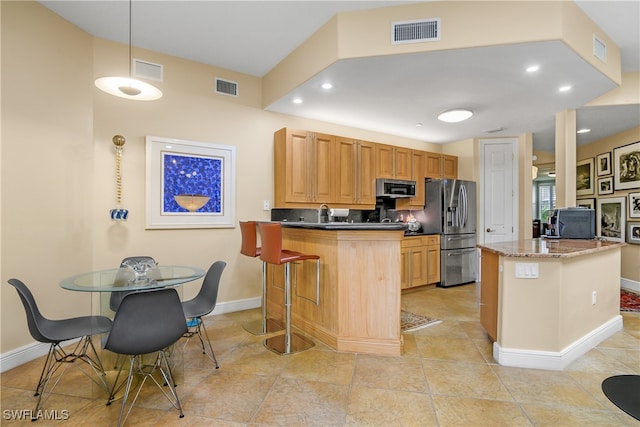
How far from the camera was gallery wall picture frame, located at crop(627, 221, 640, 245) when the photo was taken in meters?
5.00

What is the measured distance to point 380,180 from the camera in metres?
5.05

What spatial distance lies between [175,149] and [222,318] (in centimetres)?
204

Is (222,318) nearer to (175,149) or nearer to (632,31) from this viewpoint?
(175,149)

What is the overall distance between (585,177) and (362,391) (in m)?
6.52

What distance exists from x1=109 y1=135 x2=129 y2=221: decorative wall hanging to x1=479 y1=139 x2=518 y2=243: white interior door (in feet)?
18.1

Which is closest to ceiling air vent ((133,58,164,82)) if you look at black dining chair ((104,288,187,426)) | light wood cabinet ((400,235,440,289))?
black dining chair ((104,288,187,426))

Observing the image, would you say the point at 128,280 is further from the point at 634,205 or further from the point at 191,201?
the point at 634,205

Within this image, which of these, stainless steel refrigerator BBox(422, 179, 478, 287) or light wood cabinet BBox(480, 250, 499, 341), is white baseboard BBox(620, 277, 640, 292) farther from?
light wood cabinet BBox(480, 250, 499, 341)

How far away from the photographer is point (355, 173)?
15.8 feet

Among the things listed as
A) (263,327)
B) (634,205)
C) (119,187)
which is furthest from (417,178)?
(119,187)

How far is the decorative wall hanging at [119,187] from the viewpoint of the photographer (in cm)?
326

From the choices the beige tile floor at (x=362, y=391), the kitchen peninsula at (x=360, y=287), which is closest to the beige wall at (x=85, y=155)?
the beige tile floor at (x=362, y=391)

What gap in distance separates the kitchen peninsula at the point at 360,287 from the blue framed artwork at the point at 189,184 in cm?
147

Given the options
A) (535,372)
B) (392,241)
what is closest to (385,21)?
(392,241)
